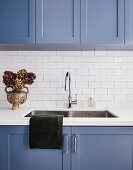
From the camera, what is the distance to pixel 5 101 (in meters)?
2.41

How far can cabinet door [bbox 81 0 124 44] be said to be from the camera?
1989mm

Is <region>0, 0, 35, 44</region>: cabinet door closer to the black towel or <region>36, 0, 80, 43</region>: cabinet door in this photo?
<region>36, 0, 80, 43</region>: cabinet door

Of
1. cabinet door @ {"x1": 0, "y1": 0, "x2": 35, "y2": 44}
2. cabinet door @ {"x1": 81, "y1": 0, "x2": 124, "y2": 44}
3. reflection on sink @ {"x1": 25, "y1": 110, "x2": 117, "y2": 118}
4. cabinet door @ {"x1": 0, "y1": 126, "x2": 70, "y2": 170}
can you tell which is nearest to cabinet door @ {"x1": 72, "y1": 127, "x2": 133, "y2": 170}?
cabinet door @ {"x1": 0, "y1": 126, "x2": 70, "y2": 170}

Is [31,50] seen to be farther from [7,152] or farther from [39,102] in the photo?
[7,152]

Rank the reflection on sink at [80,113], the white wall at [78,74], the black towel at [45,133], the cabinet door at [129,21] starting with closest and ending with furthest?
the black towel at [45,133] < the cabinet door at [129,21] < the reflection on sink at [80,113] < the white wall at [78,74]

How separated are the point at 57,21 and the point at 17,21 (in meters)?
0.44

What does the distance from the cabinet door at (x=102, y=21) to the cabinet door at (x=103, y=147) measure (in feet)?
3.14

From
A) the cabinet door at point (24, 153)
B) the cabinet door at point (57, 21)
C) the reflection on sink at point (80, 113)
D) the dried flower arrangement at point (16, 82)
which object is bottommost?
the cabinet door at point (24, 153)

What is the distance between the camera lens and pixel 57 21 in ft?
6.55

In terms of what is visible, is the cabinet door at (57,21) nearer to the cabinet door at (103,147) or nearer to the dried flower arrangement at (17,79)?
the dried flower arrangement at (17,79)

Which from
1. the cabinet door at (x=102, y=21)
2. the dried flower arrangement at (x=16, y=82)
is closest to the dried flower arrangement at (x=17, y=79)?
the dried flower arrangement at (x=16, y=82)

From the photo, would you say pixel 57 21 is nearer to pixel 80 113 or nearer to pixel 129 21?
pixel 129 21

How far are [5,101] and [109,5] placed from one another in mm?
1728

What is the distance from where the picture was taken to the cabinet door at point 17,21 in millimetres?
1997
